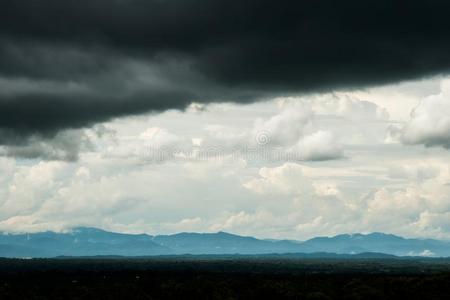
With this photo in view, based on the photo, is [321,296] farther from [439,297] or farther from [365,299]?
[439,297]

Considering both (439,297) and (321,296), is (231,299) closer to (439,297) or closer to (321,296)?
(321,296)

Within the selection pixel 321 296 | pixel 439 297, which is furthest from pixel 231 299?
pixel 439 297

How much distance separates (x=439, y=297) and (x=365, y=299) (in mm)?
20061

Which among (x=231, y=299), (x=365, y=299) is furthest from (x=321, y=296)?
(x=231, y=299)

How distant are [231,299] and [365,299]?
124ft

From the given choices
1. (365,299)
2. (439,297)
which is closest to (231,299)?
(365,299)

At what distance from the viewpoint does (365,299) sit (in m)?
200

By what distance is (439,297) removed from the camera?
193375 mm

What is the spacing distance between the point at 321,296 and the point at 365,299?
41.8 feet

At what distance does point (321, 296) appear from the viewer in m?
198

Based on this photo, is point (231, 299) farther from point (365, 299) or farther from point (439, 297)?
point (439, 297)

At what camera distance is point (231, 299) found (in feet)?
648
